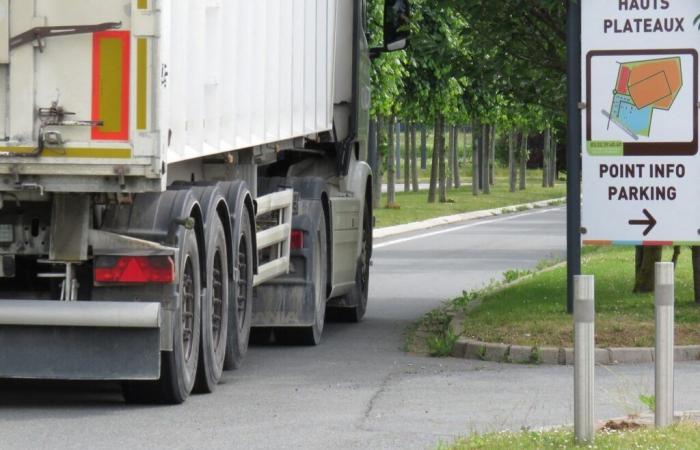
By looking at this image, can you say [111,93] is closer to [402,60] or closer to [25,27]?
[25,27]

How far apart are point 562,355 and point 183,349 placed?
12.7 feet

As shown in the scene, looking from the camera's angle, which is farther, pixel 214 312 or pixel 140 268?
pixel 214 312

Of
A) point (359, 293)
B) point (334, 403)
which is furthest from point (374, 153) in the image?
point (334, 403)

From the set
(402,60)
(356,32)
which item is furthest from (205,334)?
(402,60)

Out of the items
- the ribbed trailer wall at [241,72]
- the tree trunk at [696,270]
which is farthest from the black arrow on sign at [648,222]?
the ribbed trailer wall at [241,72]

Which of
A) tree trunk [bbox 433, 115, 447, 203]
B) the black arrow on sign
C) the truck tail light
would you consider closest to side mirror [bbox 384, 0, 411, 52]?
the black arrow on sign

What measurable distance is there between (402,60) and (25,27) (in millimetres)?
29159

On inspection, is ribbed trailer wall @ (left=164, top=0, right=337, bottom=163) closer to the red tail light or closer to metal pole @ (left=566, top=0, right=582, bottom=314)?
the red tail light

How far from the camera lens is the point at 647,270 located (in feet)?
60.0

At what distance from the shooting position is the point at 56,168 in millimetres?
10094

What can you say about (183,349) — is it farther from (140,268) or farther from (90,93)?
(90,93)

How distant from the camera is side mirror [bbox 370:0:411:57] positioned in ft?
58.7

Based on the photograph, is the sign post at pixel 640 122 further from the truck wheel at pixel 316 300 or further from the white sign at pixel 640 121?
the truck wheel at pixel 316 300

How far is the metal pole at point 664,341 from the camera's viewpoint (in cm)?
915
